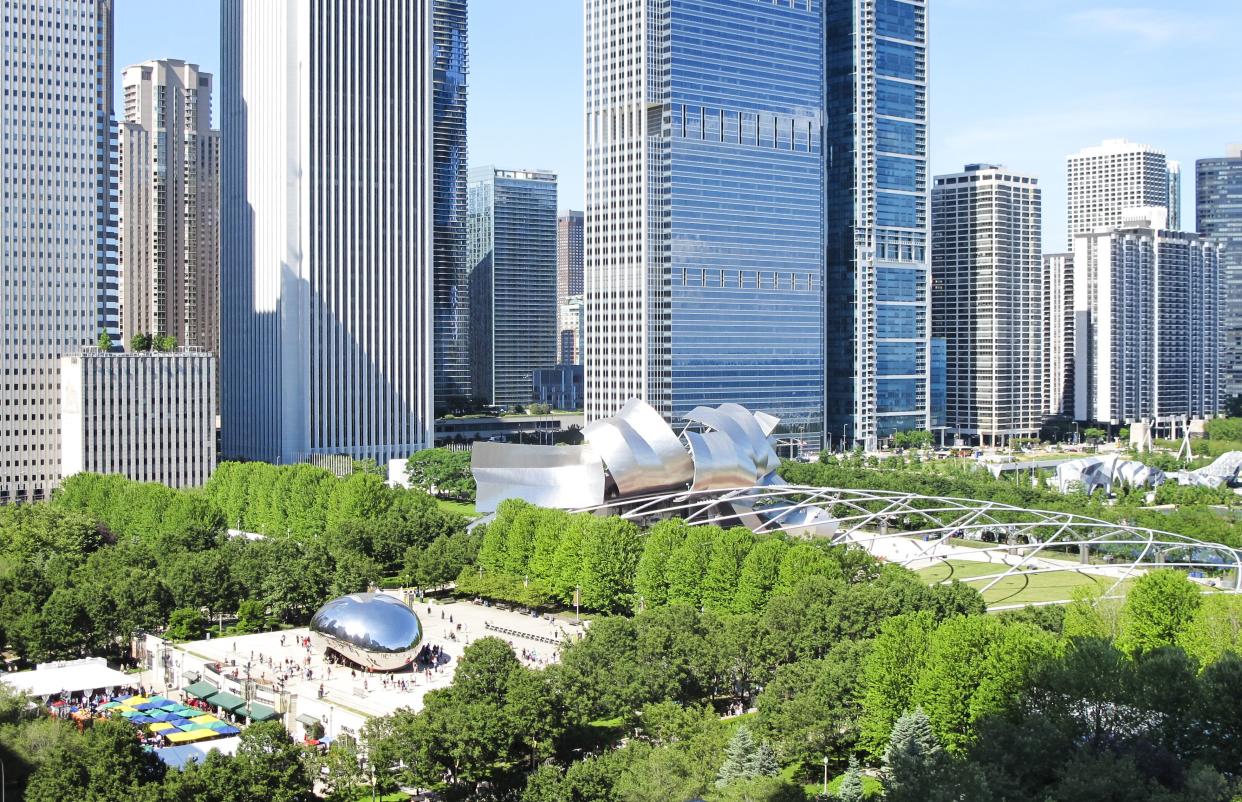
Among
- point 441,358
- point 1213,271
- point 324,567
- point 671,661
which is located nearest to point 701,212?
point 441,358

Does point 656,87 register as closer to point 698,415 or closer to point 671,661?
point 698,415

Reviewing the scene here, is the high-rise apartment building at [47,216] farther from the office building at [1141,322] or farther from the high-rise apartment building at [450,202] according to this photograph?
the office building at [1141,322]

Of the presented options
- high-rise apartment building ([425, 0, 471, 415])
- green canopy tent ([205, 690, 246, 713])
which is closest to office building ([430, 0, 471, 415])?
high-rise apartment building ([425, 0, 471, 415])

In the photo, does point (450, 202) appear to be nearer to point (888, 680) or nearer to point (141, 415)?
point (141, 415)

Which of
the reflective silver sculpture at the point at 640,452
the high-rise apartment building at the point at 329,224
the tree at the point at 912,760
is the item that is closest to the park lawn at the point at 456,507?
the high-rise apartment building at the point at 329,224

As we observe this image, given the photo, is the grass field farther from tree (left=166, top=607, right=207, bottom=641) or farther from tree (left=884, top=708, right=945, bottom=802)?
tree (left=166, top=607, right=207, bottom=641)

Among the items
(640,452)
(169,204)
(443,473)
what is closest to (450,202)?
(169,204)
